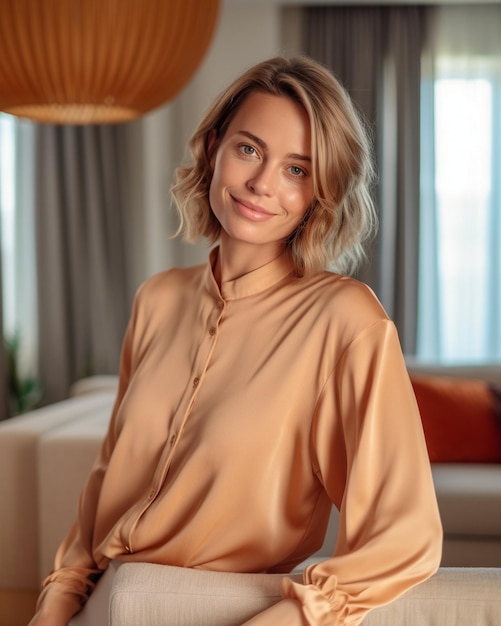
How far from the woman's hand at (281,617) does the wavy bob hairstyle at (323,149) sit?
1.78ft

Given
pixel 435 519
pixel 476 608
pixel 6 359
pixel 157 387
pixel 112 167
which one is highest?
pixel 112 167

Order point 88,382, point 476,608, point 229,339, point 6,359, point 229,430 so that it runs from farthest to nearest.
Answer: point 6,359
point 88,382
point 229,339
point 229,430
point 476,608

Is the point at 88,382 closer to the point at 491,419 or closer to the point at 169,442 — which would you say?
the point at 491,419

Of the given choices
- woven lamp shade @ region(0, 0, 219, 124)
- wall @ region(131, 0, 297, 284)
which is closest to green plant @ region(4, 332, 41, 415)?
wall @ region(131, 0, 297, 284)

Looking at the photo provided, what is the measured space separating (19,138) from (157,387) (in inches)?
185

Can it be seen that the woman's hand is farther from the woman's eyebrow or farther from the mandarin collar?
the woman's eyebrow

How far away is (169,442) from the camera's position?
1.49 m

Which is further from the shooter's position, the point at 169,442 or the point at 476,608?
the point at 169,442

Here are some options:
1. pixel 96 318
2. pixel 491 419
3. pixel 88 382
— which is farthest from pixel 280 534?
pixel 96 318

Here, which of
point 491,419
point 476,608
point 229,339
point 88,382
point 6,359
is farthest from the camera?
point 6,359

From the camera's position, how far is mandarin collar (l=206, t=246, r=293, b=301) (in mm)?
1563

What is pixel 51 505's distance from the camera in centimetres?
270

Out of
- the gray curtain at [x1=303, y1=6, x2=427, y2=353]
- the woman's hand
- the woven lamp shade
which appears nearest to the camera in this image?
the woman's hand

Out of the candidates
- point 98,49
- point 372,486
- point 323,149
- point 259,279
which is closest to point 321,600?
point 372,486
